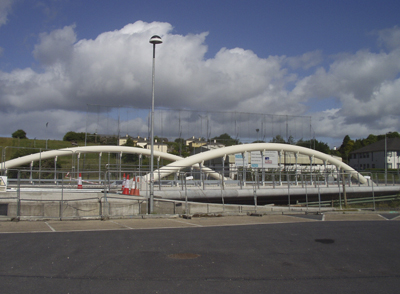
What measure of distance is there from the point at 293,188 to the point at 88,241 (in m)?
21.9

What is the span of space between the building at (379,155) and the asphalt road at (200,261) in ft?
238

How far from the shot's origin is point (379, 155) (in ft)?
263

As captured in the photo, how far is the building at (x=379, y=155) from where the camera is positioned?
7806 cm

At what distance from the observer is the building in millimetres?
78062

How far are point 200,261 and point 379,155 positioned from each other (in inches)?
3238

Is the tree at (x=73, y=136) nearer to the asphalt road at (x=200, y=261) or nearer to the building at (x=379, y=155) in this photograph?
the building at (x=379, y=155)

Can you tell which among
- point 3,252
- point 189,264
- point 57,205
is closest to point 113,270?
point 189,264

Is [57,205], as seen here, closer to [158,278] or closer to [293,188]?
[158,278]

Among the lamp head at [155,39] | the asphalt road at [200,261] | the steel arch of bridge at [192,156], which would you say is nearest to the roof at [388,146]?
the steel arch of bridge at [192,156]

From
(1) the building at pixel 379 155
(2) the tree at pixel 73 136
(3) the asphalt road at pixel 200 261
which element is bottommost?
(3) the asphalt road at pixel 200 261

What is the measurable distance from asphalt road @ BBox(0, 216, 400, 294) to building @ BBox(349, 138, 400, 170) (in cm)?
7242

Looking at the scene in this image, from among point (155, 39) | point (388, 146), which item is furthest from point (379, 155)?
point (155, 39)

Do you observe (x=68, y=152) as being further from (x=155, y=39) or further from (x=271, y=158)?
(x=271, y=158)

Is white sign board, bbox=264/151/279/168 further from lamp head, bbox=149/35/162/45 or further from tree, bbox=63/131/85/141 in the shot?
tree, bbox=63/131/85/141
